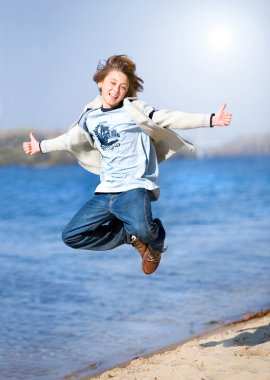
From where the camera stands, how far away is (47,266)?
11.5m

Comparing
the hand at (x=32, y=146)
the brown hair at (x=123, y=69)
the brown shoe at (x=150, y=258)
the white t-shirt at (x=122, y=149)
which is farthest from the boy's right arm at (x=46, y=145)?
the brown shoe at (x=150, y=258)

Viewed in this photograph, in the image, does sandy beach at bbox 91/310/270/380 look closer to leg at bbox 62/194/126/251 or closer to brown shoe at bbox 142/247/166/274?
brown shoe at bbox 142/247/166/274

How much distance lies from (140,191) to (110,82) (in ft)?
1.92

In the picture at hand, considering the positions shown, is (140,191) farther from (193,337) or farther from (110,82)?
(193,337)

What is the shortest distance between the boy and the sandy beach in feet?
2.73

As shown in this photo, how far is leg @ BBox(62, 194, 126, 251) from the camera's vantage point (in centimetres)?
463

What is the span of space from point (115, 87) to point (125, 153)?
13.6 inches

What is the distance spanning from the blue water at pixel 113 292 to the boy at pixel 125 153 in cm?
196

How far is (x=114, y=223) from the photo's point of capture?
15.7ft

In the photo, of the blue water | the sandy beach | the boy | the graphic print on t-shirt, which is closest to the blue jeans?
the boy

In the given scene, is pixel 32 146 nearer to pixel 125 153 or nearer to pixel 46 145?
pixel 46 145

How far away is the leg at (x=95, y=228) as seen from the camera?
15.2 feet

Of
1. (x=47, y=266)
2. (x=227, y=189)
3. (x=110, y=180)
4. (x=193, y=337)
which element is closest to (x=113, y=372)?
(x=193, y=337)

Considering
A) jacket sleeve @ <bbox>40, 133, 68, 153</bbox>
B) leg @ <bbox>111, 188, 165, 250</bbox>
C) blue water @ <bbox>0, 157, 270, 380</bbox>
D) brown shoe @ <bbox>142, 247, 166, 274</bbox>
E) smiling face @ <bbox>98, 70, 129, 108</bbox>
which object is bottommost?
blue water @ <bbox>0, 157, 270, 380</bbox>
